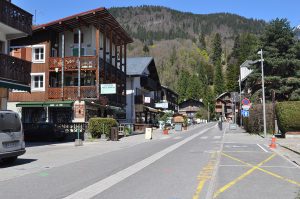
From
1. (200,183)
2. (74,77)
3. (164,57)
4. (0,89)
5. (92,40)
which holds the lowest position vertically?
(200,183)

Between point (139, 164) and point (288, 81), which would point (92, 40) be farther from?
point (139, 164)

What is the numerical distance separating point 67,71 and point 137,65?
21419 mm

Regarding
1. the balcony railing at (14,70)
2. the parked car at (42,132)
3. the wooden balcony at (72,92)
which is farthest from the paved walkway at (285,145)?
the balcony railing at (14,70)

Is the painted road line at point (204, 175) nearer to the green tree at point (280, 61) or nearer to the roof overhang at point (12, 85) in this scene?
the roof overhang at point (12, 85)

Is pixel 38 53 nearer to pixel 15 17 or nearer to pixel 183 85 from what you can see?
pixel 15 17

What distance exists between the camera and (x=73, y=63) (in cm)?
4056

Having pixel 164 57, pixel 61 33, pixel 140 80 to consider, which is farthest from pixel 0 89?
pixel 164 57

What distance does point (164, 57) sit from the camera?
19388 centimetres

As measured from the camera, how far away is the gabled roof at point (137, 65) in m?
59.1

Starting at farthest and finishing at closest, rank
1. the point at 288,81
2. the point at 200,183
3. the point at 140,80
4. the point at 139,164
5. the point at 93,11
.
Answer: the point at 140,80 → the point at 288,81 → the point at 93,11 → the point at 139,164 → the point at 200,183

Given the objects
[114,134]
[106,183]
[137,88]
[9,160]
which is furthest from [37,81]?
[106,183]

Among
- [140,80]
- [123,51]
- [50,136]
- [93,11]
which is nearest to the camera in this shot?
[50,136]

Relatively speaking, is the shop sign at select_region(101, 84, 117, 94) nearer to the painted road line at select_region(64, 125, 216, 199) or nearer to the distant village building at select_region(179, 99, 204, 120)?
the painted road line at select_region(64, 125, 216, 199)

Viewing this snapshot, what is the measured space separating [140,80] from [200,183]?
51.9 meters
